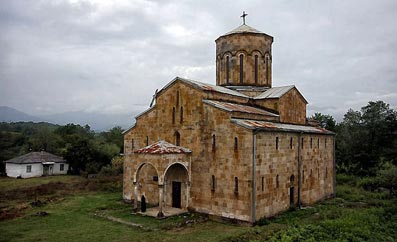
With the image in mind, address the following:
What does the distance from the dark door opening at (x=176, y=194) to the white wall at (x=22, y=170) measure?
2457 centimetres

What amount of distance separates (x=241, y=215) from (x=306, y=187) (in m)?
6.76

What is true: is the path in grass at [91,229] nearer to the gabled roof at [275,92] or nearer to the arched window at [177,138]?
the arched window at [177,138]

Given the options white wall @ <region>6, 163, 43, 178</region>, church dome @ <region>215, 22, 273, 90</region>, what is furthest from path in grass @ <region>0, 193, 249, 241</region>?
white wall @ <region>6, 163, 43, 178</region>

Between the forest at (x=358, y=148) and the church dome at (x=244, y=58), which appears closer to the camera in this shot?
the church dome at (x=244, y=58)

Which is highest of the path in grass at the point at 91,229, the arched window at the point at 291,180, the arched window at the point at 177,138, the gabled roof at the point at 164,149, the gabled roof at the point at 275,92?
the gabled roof at the point at 275,92

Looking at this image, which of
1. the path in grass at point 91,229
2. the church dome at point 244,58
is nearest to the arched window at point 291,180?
the path in grass at point 91,229

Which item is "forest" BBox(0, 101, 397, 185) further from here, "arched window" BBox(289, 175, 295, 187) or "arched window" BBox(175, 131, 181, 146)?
"arched window" BBox(175, 131, 181, 146)

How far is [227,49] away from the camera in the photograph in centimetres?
2405

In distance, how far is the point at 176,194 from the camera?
19109 millimetres

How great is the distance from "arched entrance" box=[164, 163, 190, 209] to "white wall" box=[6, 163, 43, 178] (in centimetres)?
2419

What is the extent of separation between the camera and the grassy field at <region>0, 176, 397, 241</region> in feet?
44.6

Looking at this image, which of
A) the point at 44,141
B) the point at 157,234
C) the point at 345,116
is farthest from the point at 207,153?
the point at 44,141

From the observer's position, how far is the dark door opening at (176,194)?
745 inches

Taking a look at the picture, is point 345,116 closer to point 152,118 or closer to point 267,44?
point 267,44
